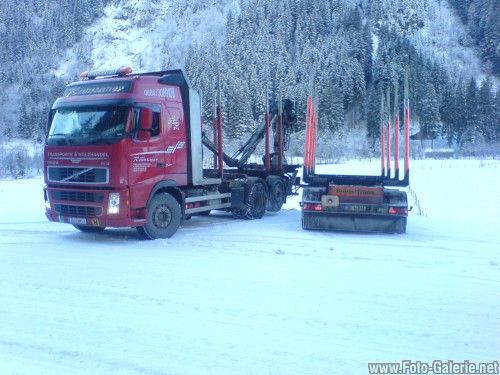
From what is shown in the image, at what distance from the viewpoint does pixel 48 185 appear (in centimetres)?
1007

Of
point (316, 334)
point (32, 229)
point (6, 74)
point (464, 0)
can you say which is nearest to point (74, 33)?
point (6, 74)

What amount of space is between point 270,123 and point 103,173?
7267 mm

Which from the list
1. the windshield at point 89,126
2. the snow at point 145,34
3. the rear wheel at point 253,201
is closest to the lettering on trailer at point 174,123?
the windshield at point 89,126

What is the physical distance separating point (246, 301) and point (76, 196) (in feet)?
16.8

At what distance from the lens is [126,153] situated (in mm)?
9305

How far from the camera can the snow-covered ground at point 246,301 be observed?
4.44 meters

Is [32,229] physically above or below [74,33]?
below

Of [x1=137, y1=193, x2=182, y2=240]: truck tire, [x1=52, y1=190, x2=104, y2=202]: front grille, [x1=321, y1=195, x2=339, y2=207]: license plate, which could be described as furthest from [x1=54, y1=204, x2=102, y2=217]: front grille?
[x1=321, y1=195, x2=339, y2=207]: license plate

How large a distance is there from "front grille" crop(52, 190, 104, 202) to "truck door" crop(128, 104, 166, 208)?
65 cm

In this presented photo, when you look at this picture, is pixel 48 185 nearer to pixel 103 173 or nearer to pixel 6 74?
pixel 103 173

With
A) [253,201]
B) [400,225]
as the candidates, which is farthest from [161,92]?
[400,225]

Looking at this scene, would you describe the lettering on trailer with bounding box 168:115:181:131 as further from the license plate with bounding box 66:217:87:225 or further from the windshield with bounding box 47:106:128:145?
the license plate with bounding box 66:217:87:225

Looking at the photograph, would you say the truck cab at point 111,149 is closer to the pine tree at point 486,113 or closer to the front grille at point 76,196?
the front grille at point 76,196

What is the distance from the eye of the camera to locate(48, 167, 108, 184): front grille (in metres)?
9.32
